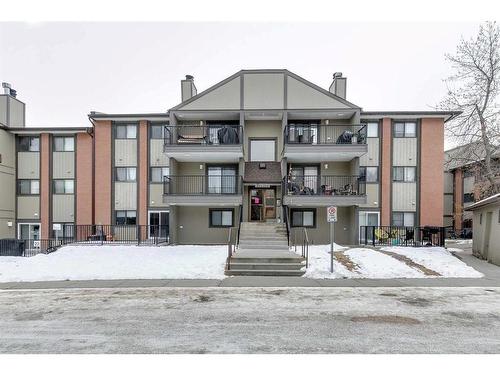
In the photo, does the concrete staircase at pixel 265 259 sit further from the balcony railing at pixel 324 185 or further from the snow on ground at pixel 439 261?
the snow on ground at pixel 439 261

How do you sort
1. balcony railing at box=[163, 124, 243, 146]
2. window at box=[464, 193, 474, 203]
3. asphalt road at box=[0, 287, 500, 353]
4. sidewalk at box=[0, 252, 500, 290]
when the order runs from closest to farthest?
asphalt road at box=[0, 287, 500, 353]
sidewalk at box=[0, 252, 500, 290]
balcony railing at box=[163, 124, 243, 146]
window at box=[464, 193, 474, 203]

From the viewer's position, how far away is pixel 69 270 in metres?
11.8

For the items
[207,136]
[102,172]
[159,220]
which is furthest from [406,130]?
[102,172]

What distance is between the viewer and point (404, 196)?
65.5 ft

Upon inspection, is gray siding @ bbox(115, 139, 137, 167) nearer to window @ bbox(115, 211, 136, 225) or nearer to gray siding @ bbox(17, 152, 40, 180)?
window @ bbox(115, 211, 136, 225)

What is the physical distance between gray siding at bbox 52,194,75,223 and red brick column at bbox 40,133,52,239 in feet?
1.10

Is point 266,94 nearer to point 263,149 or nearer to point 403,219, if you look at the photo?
point 263,149

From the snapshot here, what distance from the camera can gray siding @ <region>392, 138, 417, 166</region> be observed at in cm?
2000

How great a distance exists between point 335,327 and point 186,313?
3212mm

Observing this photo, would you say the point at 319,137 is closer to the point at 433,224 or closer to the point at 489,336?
the point at 433,224

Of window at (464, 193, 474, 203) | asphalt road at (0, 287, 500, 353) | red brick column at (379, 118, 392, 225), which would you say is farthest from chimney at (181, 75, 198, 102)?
window at (464, 193, 474, 203)

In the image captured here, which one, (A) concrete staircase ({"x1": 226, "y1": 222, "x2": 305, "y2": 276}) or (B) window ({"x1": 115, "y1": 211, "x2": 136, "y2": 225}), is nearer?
(A) concrete staircase ({"x1": 226, "y1": 222, "x2": 305, "y2": 276})

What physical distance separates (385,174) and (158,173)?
14839 mm

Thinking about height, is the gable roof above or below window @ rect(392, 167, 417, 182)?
above
